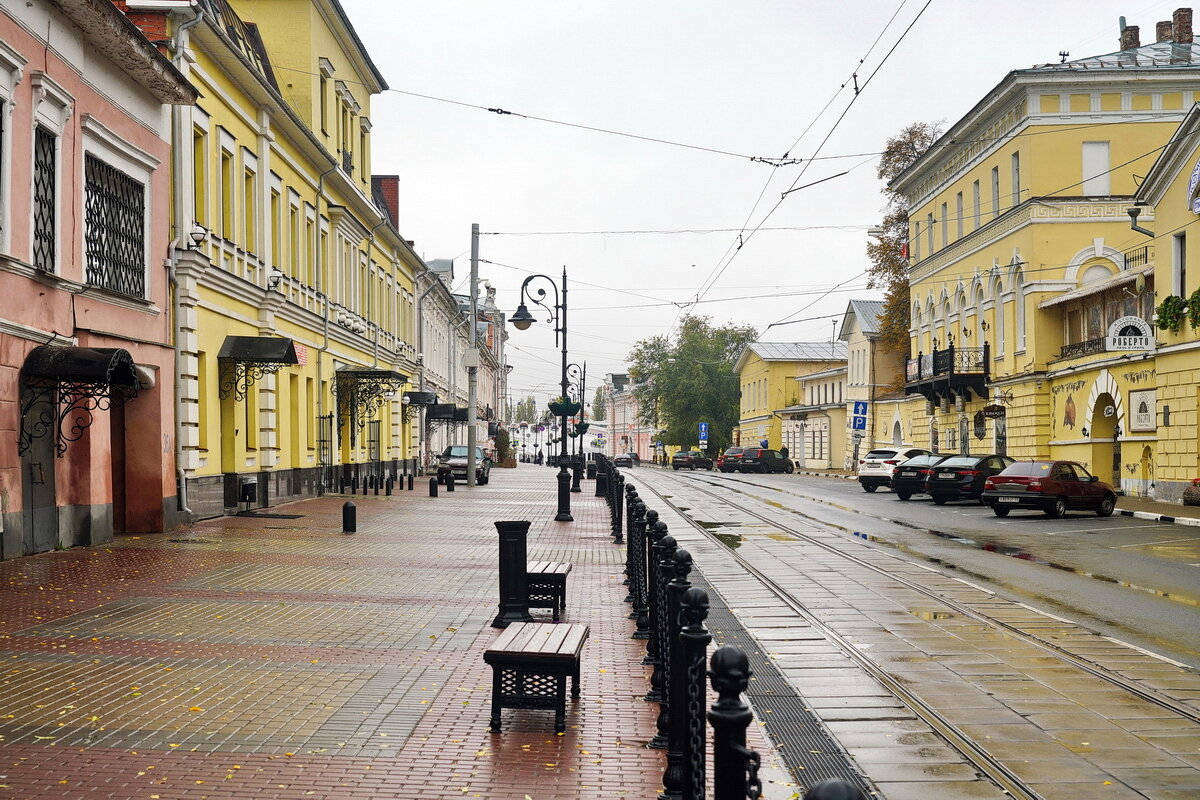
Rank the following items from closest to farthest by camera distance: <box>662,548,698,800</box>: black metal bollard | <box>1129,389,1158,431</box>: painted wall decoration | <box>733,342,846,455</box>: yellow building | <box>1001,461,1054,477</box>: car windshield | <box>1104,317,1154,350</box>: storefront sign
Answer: <box>662,548,698,800</box>: black metal bollard < <box>1001,461,1054,477</box>: car windshield < <box>1104,317,1154,350</box>: storefront sign < <box>1129,389,1158,431</box>: painted wall decoration < <box>733,342,846,455</box>: yellow building

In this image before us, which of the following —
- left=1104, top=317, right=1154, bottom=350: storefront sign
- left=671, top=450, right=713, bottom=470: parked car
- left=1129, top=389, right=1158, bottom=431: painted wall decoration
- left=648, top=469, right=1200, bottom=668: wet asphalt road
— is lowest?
left=671, top=450, right=713, bottom=470: parked car

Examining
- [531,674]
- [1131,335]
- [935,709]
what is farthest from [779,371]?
[531,674]

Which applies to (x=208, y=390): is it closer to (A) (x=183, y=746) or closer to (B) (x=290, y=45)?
(B) (x=290, y=45)

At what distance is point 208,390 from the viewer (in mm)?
21828

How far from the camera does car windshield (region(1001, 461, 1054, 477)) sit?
26.0m

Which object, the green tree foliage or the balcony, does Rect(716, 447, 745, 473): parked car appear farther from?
the green tree foliage

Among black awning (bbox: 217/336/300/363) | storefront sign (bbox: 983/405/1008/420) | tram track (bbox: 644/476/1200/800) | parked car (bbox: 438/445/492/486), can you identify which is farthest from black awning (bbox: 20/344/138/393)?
storefront sign (bbox: 983/405/1008/420)

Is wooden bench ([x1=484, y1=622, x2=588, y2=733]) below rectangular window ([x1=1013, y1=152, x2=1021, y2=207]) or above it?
below

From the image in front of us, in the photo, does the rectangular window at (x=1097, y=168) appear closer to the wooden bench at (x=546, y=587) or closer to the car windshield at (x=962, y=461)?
the car windshield at (x=962, y=461)

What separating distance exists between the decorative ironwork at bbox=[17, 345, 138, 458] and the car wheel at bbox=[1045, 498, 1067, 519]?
63.6 ft

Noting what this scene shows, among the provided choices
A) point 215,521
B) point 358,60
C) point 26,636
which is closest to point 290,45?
point 358,60

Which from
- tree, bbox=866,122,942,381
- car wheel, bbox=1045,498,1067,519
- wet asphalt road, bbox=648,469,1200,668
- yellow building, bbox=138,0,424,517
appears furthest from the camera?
tree, bbox=866,122,942,381

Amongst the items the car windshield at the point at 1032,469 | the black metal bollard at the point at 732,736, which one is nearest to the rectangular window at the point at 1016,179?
the car windshield at the point at 1032,469

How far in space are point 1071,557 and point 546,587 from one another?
32.1ft
